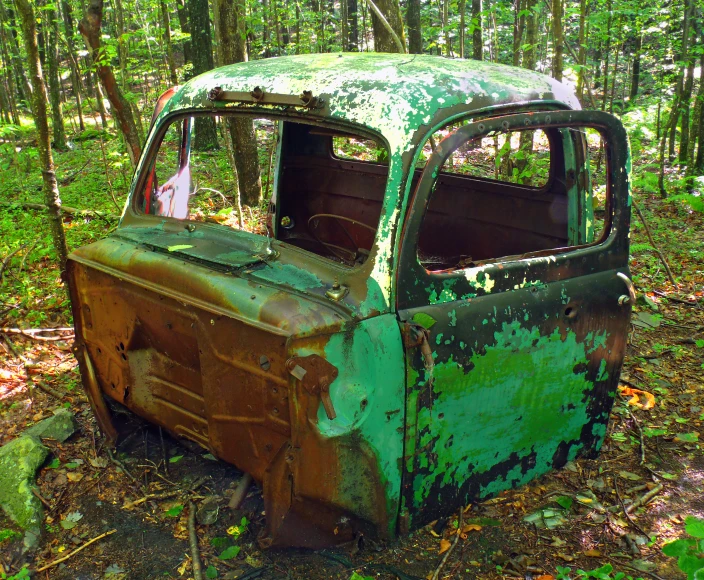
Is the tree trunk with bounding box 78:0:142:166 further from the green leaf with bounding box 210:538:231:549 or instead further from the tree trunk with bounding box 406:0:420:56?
the tree trunk with bounding box 406:0:420:56

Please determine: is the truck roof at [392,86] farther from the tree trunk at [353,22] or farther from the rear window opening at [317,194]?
the tree trunk at [353,22]

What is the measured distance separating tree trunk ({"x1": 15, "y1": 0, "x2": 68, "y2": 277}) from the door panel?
298cm

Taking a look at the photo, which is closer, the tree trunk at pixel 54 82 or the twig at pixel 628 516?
the twig at pixel 628 516

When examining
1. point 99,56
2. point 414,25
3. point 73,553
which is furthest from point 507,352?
point 414,25

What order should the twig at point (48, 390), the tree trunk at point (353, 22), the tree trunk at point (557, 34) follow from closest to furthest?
1. the twig at point (48, 390)
2. the tree trunk at point (557, 34)
3. the tree trunk at point (353, 22)

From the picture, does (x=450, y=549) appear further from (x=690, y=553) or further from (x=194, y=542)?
(x=194, y=542)

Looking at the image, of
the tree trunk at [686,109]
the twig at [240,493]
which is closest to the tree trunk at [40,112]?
the twig at [240,493]

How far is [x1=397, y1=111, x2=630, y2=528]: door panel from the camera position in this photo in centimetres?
248

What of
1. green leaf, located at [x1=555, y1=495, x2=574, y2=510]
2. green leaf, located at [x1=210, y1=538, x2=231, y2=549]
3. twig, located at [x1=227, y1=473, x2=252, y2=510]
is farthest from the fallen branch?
green leaf, located at [x1=555, y1=495, x2=574, y2=510]

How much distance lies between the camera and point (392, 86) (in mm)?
2580

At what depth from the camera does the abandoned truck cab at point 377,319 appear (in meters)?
2.37

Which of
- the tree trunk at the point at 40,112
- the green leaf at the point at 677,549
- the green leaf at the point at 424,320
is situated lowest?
the green leaf at the point at 677,549

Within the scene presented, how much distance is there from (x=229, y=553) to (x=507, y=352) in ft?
4.89

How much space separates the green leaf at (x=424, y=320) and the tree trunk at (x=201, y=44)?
9382 mm
